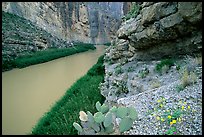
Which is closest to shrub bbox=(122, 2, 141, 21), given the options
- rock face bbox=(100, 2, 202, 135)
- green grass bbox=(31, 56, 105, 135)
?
rock face bbox=(100, 2, 202, 135)

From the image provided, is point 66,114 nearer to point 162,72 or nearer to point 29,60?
point 162,72

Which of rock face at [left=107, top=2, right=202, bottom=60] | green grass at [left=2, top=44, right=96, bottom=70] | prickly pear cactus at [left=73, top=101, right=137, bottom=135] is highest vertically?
rock face at [left=107, top=2, right=202, bottom=60]

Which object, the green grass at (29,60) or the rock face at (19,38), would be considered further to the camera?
the rock face at (19,38)

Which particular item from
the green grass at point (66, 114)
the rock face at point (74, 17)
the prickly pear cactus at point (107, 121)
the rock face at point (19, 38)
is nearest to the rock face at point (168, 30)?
the green grass at point (66, 114)

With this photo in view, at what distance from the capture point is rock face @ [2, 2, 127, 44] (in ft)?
135

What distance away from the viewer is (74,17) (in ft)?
188

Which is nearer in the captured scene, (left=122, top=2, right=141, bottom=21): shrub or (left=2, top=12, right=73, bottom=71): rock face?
(left=122, top=2, right=141, bottom=21): shrub

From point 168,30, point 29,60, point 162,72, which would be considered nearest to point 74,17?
point 29,60

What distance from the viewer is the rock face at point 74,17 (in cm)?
4125

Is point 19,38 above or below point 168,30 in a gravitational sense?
below

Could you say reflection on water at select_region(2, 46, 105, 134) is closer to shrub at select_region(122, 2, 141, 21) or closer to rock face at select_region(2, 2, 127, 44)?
shrub at select_region(122, 2, 141, 21)

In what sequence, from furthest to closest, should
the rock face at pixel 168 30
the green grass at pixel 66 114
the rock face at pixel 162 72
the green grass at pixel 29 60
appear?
1. the green grass at pixel 29 60
2. the rock face at pixel 168 30
3. the green grass at pixel 66 114
4. the rock face at pixel 162 72

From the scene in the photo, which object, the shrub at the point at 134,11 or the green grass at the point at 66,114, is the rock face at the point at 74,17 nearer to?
the shrub at the point at 134,11

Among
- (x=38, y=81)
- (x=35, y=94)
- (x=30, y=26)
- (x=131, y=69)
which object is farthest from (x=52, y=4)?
(x=131, y=69)
